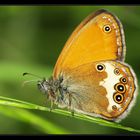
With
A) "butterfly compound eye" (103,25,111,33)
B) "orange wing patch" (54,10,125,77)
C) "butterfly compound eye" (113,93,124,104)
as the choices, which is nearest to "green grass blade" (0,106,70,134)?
"orange wing patch" (54,10,125,77)

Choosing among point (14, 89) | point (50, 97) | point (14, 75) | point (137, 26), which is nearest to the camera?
point (50, 97)

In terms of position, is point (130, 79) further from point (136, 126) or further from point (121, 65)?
point (136, 126)

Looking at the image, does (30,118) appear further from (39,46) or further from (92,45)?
(39,46)

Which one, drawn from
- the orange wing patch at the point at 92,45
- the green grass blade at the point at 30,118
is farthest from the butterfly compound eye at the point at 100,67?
the green grass blade at the point at 30,118

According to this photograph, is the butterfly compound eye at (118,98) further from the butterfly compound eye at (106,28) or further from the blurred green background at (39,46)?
the blurred green background at (39,46)

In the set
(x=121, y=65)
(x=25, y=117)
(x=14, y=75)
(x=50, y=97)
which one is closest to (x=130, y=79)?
(x=121, y=65)

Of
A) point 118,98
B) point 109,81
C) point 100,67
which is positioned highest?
point 100,67

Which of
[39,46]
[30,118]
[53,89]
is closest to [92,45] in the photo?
[53,89]
